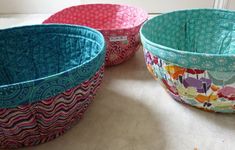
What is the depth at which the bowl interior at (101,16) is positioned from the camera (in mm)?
1034

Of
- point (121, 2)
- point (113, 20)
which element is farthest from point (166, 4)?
point (113, 20)

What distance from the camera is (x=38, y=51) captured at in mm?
751

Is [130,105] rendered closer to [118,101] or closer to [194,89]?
[118,101]

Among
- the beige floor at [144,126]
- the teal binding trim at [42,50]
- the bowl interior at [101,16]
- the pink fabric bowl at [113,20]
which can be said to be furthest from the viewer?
the bowl interior at [101,16]

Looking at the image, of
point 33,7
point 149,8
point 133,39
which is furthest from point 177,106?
point 33,7

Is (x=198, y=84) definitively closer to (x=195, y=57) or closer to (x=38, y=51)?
(x=195, y=57)

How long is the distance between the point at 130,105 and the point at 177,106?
12 centimetres

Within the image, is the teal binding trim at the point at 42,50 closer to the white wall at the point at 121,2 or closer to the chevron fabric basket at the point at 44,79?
the chevron fabric basket at the point at 44,79

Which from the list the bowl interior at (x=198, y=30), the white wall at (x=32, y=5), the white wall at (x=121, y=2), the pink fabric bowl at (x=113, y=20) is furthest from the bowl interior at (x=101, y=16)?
the white wall at (x=32, y=5)

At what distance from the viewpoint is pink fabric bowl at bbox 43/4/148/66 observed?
819 millimetres

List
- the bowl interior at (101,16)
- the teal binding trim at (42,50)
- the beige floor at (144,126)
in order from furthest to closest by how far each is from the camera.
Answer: the bowl interior at (101,16) → the teal binding trim at (42,50) → the beige floor at (144,126)

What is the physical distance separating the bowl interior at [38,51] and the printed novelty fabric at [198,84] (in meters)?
0.21

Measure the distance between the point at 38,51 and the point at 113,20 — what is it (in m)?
0.42

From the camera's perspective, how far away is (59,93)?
0.48 m
